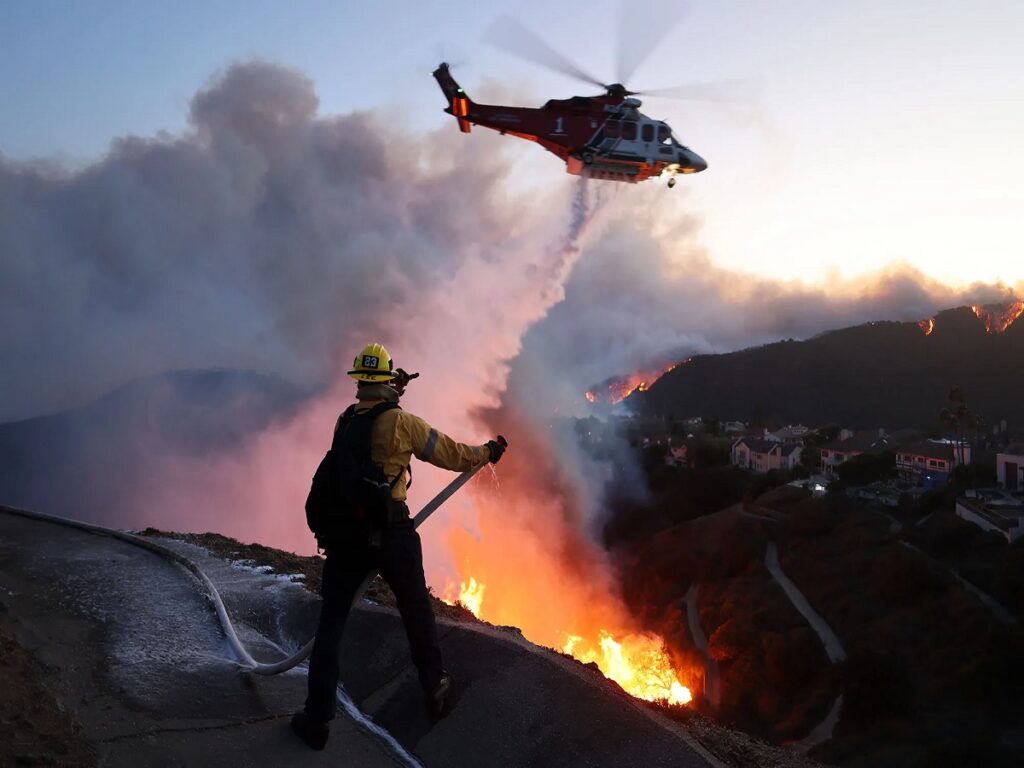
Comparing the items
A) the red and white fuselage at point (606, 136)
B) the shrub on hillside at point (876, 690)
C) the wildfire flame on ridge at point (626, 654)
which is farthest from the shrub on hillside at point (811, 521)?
the red and white fuselage at point (606, 136)

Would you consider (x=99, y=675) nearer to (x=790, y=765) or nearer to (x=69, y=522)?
(x=790, y=765)

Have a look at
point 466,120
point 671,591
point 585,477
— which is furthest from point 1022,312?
point 466,120

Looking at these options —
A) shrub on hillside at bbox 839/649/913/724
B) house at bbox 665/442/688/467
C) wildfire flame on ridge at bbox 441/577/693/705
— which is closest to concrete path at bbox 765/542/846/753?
shrub on hillside at bbox 839/649/913/724

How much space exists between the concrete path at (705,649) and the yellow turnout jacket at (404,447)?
91.1ft

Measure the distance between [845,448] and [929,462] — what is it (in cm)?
1209

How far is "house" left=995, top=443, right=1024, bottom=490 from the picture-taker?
162 ft

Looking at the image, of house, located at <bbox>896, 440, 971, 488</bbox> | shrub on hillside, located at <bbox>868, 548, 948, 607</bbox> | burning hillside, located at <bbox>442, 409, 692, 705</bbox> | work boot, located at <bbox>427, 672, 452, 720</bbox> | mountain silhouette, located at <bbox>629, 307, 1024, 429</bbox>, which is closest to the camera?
work boot, located at <bbox>427, 672, 452, 720</bbox>

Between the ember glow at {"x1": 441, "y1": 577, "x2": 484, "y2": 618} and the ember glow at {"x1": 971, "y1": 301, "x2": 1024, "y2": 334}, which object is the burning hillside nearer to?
the ember glow at {"x1": 441, "y1": 577, "x2": 484, "y2": 618}

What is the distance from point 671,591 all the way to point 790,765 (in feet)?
133

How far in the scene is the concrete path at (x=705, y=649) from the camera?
97.8 feet

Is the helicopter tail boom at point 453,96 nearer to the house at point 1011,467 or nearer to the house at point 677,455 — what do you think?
the house at point 1011,467

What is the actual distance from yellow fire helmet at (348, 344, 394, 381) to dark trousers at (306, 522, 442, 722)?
0.97m

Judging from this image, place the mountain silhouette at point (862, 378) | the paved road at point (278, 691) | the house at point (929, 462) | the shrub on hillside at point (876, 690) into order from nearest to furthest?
the paved road at point (278, 691) → the shrub on hillside at point (876, 690) → the house at point (929, 462) → the mountain silhouette at point (862, 378)

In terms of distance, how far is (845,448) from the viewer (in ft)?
230
